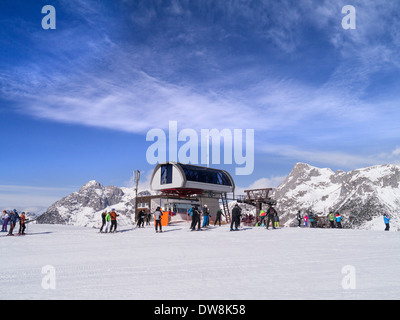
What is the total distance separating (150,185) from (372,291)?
139 ft

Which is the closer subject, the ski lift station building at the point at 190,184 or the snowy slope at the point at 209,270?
the snowy slope at the point at 209,270

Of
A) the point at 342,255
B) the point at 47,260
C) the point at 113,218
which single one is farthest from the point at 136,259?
the point at 113,218

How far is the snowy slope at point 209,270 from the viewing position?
293 inches

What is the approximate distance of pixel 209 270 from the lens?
31.6 ft

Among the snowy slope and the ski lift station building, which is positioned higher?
the ski lift station building

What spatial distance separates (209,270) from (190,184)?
1338 inches

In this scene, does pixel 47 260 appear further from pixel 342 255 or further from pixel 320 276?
pixel 342 255

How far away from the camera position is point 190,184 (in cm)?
4359

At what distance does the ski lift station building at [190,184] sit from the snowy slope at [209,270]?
26459 millimetres

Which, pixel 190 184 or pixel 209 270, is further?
pixel 190 184

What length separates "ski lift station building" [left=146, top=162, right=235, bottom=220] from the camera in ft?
141

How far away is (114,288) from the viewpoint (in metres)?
7.89

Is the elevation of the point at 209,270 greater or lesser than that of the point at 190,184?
lesser

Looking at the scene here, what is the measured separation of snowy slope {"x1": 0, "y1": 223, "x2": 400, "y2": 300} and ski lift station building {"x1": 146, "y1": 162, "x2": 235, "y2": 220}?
86.8 ft
